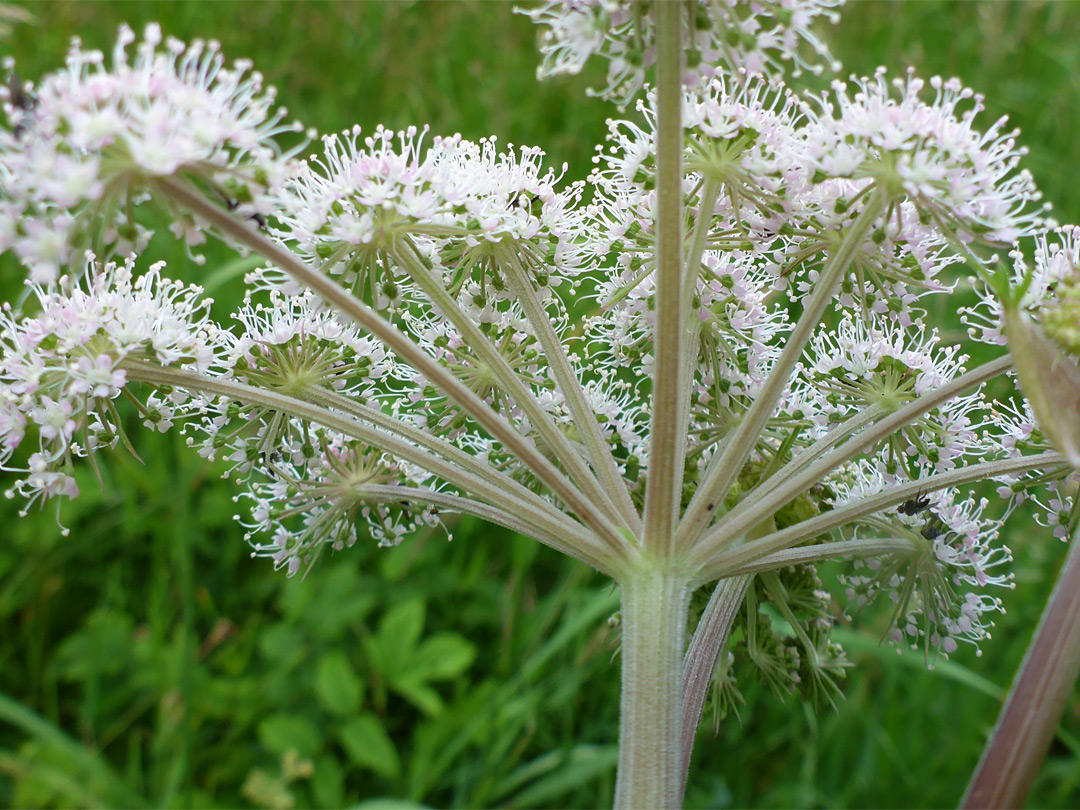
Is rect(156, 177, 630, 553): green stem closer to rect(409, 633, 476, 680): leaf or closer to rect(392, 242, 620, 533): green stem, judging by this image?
rect(392, 242, 620, 533): green stem

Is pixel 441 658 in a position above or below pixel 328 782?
above

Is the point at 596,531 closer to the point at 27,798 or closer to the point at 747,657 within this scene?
the point at 747,657

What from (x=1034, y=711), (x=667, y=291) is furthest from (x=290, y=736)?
(x=1034, y=711)

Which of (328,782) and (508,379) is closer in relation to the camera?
(508,379)

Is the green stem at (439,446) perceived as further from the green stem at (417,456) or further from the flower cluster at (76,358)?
the flower cluster at (76,358)

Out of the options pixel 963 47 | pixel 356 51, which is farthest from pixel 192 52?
pixel 963 47

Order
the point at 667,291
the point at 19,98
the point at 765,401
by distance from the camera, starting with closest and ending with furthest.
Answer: the point at 19,98 → the point at 667,291 → the point at 765,401

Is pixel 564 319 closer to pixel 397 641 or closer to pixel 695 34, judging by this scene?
pixel 695 34
